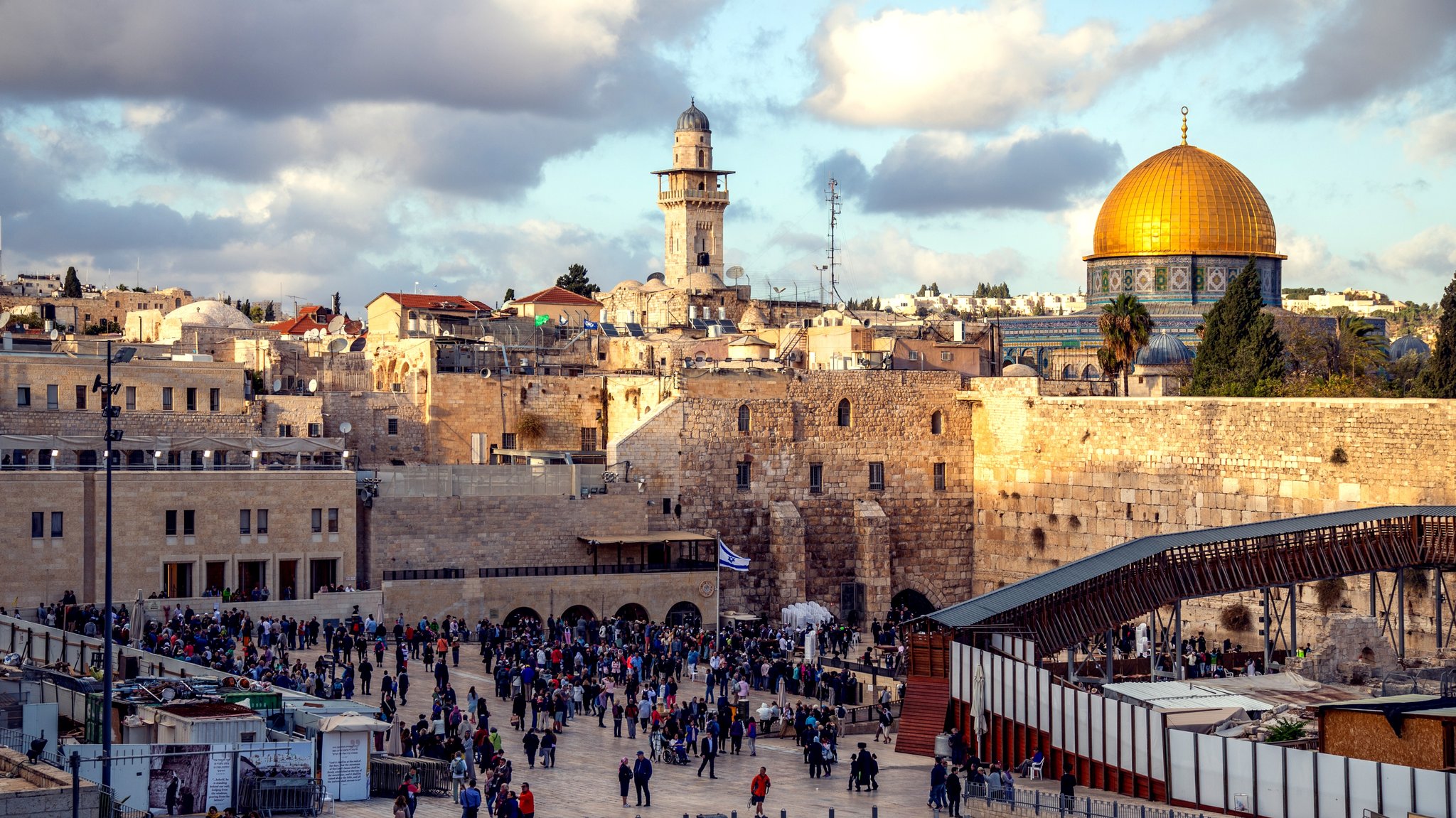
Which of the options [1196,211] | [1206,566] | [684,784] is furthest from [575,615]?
[1196,211]

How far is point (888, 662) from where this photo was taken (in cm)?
3152

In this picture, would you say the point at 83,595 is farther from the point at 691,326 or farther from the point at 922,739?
the point at 691,326

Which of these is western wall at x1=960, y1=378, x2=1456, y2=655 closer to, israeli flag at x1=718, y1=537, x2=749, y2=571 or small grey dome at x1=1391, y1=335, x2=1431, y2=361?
israeli flag at x1=718, y1=537, x2=749, y2=571

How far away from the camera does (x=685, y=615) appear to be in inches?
1479

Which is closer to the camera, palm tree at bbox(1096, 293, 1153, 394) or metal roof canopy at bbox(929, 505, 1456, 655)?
metal roof canopy at bbox(929, 505, 1456, 655)

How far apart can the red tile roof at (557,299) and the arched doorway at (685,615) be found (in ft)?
87.4

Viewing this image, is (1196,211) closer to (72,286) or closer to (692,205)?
(692,205)

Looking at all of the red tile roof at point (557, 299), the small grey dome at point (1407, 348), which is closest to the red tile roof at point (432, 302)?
the red tile roof at point (557, 299)

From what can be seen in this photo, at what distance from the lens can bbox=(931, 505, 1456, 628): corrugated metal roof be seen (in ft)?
83.6

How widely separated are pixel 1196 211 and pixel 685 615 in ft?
77.1

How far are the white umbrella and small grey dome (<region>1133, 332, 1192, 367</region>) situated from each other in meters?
25.9

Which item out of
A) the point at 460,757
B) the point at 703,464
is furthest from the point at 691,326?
the point at 460,757

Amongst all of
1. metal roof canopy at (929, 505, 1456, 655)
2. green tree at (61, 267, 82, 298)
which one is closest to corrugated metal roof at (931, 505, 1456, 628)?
metal roof canopy at (929, 505, 1456, 655)

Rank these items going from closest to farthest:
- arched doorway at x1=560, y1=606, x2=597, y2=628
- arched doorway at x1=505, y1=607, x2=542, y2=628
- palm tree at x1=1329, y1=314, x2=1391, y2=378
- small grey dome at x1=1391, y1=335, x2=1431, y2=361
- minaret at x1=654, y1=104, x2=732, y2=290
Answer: arched doorway at x1=505, y1=607, x2=542, y2=628
arched doorway at x1=560, y1=606, x2=597, y2=628
palm tree at x1=1329, y1=314, x2=1391, y2=378
small grey dome at x1=1391, y1=335, x2=1431, y2=361
minaret at x1=654, y1=104, x2=732, y2=290
